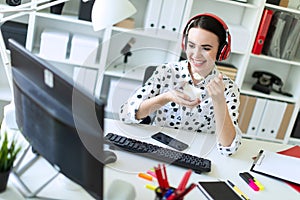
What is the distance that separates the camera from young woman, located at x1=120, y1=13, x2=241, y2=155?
4.91 ft

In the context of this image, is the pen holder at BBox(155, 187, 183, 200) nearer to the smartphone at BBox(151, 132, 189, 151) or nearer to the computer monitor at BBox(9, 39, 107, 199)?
the computer monitor at BBox(9, 39, 107, 199)

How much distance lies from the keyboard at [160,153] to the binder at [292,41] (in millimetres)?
1722

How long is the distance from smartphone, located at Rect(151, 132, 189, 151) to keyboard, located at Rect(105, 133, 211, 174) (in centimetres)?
7

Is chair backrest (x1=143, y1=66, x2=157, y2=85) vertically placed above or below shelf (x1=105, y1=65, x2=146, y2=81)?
above

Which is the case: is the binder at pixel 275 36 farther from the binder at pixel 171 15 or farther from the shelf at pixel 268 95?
the binder at pixel 171 15

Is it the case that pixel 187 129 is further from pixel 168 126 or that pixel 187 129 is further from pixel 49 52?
pixel 49 52

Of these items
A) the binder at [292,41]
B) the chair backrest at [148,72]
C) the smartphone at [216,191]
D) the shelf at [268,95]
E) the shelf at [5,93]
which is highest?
the binder at [292,41]

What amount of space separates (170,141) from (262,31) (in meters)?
1.58

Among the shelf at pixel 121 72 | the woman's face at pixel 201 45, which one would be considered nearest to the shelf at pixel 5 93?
the shelf at pixel 121 72

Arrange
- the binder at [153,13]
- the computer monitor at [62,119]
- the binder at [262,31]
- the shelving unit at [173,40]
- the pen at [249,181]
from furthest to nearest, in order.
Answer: the binder at [262,31] < the binder at [153,13] < the shelving unit at [173,40] < the pen at [249,181] < the computer monitor at [62,119]

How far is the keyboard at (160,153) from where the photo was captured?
4.41 feet

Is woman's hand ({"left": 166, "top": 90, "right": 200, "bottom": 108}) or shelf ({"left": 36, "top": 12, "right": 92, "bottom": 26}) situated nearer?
woman's hand ({"left": 166, "top": 90, "right": 200, "bottom": 108})

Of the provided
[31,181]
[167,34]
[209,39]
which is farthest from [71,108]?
[167,34]

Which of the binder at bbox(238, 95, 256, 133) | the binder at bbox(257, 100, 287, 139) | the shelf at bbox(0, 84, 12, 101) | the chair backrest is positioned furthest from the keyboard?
the binder at bbox(257, 100, 287, 139)
